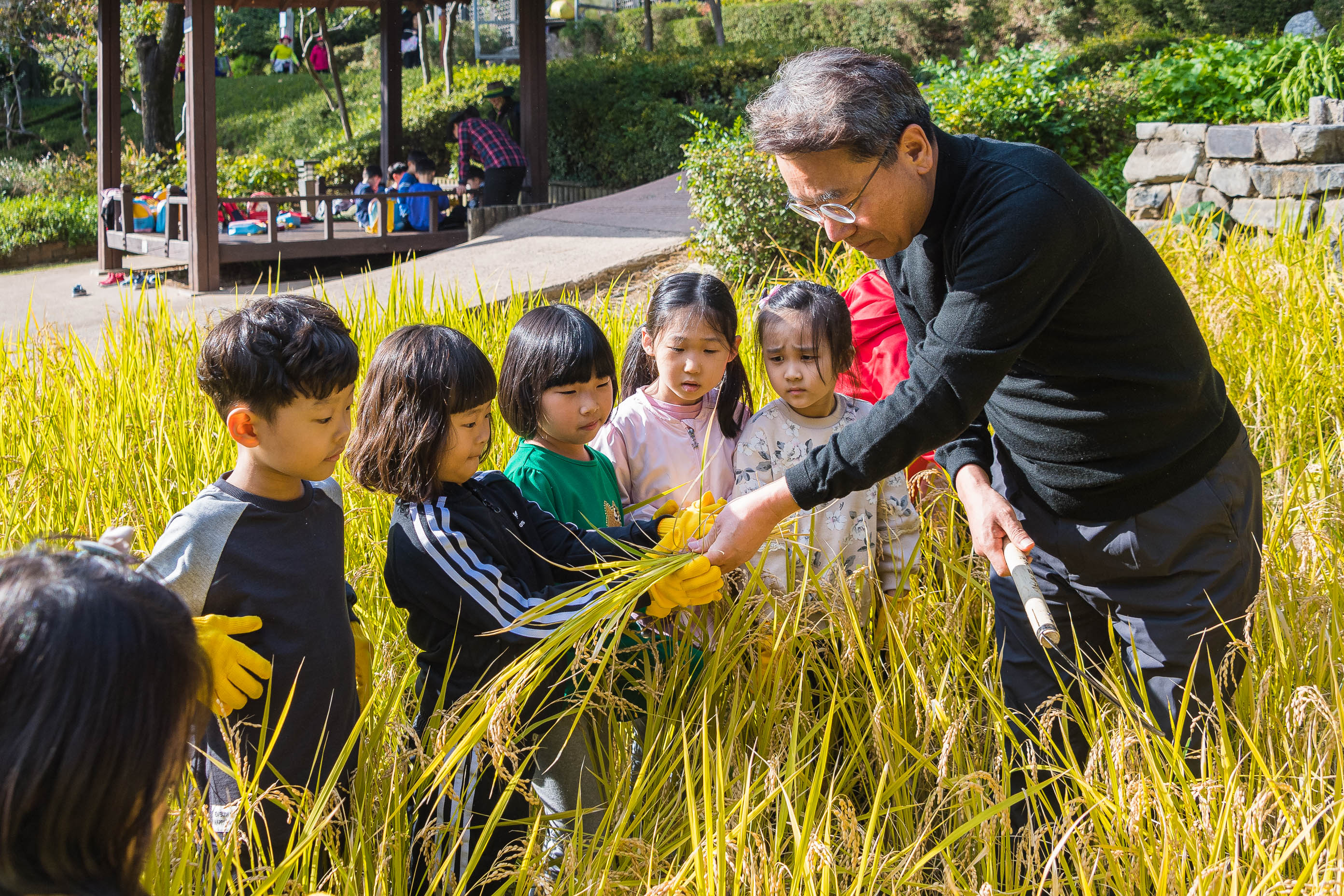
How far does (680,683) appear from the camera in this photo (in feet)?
6.91

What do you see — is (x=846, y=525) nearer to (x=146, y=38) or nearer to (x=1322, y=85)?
(x=1322, y=85)

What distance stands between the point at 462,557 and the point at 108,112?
11.0 m

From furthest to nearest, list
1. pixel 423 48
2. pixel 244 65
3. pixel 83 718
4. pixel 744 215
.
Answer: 1. pixel 244 65
2. pixel 423 48
3. pixel 744 215
4. pixel 83 718

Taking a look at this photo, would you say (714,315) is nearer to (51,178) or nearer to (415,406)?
(415,406)

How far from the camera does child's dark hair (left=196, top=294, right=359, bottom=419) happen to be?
174 centimetres

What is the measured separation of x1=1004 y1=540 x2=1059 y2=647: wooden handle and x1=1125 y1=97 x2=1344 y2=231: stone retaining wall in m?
4.58

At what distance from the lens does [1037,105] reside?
7613 mm

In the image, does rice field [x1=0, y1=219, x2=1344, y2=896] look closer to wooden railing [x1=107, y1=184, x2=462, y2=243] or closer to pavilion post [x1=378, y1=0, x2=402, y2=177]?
wooden railing [x1=107, y1=184, x2=462, y2=243]

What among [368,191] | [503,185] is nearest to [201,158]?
[503,185]

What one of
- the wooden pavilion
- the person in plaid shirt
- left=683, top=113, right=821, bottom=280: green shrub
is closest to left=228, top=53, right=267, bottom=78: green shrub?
the wooden pavilion

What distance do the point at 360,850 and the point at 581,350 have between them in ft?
3.55

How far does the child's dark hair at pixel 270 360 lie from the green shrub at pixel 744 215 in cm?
458

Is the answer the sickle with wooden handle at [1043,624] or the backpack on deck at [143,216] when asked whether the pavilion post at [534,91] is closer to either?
the backpack on deck at [143,216]

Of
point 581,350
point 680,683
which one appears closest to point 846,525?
point 680,683
